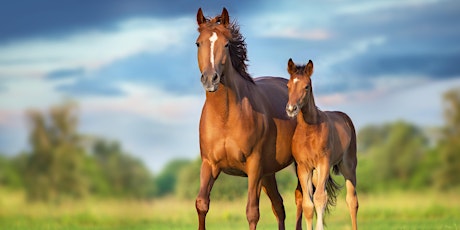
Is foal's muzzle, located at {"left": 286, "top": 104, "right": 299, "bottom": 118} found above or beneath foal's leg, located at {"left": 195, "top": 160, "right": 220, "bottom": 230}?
above

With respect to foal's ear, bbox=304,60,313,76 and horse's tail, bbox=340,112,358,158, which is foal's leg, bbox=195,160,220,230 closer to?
foal's ear, bbox=304,60,313,76

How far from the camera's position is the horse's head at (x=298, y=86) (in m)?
11.0

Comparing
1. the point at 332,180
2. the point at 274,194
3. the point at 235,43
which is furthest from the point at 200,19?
the point at 332,180

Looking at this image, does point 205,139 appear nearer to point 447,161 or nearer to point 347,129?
point 347,129

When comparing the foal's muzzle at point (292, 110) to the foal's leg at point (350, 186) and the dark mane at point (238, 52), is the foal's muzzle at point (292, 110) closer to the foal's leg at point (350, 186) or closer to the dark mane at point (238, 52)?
the dark mane at point (238, 52)

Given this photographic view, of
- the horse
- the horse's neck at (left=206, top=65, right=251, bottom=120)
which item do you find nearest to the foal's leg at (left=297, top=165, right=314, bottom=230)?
the horse

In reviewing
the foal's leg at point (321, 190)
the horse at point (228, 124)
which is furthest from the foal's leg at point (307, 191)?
the horse at point (228, 124)

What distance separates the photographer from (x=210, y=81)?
1034cm

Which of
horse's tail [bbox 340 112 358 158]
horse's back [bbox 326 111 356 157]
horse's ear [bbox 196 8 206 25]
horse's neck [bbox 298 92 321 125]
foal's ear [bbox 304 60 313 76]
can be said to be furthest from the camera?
horse's tail [bbox 340 112 358 158]

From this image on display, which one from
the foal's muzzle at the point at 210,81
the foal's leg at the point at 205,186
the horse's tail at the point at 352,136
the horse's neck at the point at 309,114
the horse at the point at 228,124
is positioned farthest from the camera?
the horse's tail at the point at 352,136

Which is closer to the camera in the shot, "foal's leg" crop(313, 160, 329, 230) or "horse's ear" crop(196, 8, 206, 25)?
"horse's ear" crop(196, 8, 206, 25)

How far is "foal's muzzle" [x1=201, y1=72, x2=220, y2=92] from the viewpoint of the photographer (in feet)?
34.0

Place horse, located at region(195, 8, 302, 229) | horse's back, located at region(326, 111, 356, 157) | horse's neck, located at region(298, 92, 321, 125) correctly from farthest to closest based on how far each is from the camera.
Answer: horse's back, located at region(326, 111, 356, 157)
horse's neck, located at region(298, 92, 321, 125)
horse, located at region(195, 8, 302, 229)

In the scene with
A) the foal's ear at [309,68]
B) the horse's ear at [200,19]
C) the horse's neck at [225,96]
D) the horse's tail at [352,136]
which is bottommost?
the horse's tail at [352,136]
